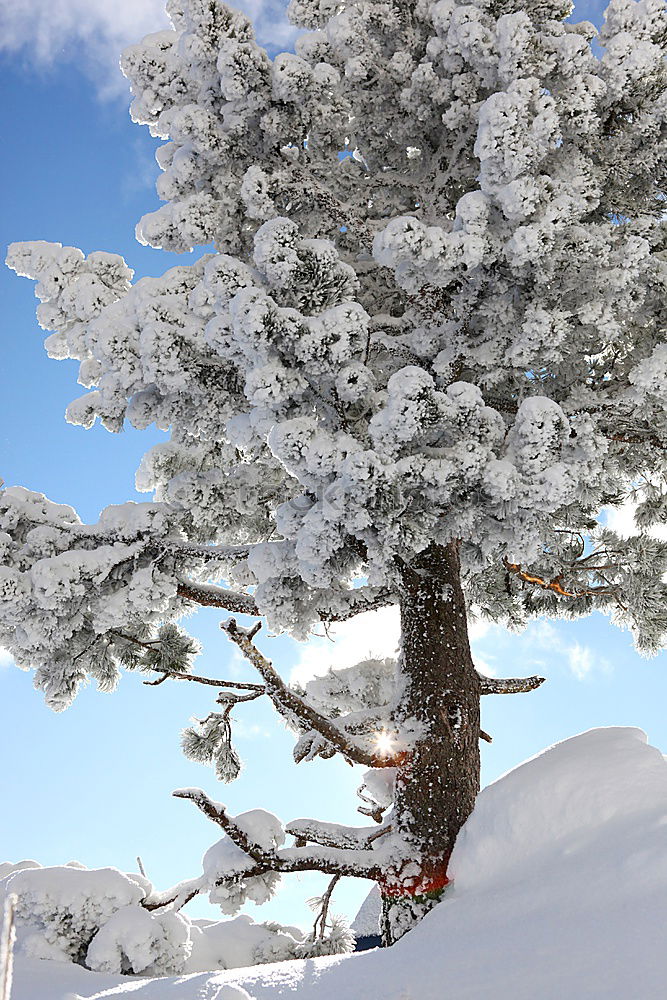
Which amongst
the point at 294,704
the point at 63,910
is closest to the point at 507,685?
the point at 294,704

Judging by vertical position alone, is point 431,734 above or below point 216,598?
below

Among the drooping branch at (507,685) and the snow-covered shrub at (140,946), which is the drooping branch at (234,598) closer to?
the drooping branch at (507,685)

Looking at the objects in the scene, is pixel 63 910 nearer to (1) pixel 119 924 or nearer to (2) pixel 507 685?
(1) pixel 119 924

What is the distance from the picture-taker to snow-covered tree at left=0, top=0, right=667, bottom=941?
550cm

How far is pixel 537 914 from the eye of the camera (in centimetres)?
406

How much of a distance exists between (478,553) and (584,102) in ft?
11.9

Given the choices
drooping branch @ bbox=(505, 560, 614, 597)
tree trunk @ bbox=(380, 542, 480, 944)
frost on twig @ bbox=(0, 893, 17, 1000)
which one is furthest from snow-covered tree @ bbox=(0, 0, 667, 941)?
frost on twig @ bbox=(0, 893, 17, 1000)

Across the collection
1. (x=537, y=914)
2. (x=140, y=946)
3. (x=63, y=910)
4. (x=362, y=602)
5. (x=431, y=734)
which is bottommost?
(x=537, y=914)

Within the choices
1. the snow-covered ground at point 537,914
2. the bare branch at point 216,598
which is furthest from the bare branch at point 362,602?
the snow-covered ground at point 537,914

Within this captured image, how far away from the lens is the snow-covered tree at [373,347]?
5496 mm

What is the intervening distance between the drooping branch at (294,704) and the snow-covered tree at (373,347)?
1.0 inches

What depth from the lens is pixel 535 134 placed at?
18.3 feet

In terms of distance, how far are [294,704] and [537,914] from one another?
2.57m

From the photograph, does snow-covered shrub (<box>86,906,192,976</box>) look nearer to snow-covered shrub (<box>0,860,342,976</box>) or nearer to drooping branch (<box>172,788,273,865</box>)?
snow-covered shrub (<box>0,860,342,976</box>)
